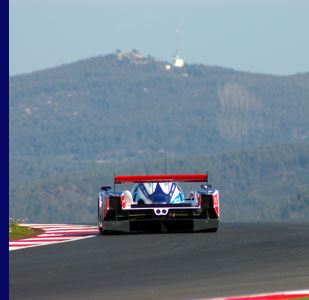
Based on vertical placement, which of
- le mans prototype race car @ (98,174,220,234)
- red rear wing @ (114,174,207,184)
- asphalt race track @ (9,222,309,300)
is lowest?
asphalt race track @ (9,222,309,300)

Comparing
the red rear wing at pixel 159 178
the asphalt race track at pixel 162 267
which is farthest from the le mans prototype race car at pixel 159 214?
the asphalt race track at pixel 162 267

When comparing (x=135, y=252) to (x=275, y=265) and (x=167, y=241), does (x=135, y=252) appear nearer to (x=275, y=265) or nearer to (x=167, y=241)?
(x=167, y=241)

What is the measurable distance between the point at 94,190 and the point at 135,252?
186447mm

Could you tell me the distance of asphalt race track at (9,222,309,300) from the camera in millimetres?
8883

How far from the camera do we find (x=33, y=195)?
192000 mm

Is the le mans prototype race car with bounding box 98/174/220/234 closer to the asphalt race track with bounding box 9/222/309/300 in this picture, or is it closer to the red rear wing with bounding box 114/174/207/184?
the red rear wing with bounding box 114/174/207/184

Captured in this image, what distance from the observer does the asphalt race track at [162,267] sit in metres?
8.88

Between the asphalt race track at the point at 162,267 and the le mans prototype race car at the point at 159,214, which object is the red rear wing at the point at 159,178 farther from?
the asphalt race track at the point at 162,267

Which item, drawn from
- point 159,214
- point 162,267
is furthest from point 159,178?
point 162,267

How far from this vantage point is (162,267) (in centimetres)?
1106

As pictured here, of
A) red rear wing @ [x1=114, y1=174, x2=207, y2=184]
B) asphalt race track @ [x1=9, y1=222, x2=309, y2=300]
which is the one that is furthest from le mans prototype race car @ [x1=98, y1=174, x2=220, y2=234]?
asphalt race track @ [x1=9, y1=222, x2=309, y2=300]

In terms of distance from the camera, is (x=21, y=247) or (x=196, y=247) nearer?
(x=196, y=247)

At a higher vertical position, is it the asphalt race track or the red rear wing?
the red rear wing
